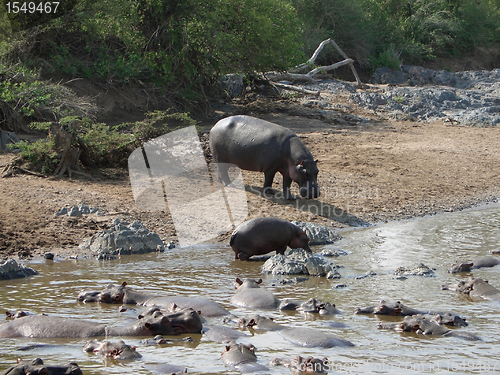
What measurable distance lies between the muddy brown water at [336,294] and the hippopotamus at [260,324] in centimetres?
9

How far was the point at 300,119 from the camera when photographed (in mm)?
15797

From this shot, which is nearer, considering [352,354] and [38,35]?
[352,354]

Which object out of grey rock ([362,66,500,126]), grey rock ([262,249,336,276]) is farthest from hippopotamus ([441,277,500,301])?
grey rock ([362,66,500,126])

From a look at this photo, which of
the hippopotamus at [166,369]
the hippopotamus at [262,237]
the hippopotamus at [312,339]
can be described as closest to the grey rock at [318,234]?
the hippopotamus at [262,237]

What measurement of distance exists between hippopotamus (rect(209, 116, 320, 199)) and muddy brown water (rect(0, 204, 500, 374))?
52.1 inches

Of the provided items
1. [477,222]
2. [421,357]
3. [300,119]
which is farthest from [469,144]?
[421,357]

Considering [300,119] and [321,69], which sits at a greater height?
[321,69]

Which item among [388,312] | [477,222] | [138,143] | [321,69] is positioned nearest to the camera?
[388,312]

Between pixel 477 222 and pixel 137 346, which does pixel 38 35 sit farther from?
pixel 137 346

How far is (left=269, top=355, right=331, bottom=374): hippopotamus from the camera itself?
3949 mm

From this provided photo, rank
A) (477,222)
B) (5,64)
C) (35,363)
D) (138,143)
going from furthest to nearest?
(5,64)
(138,143)
(477,222)
(35,363)

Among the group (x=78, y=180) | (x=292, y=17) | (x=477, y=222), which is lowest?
(x=477, y=222)

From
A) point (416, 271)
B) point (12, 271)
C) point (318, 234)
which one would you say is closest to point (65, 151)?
point (12, 271)

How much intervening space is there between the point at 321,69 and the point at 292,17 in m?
3.80
